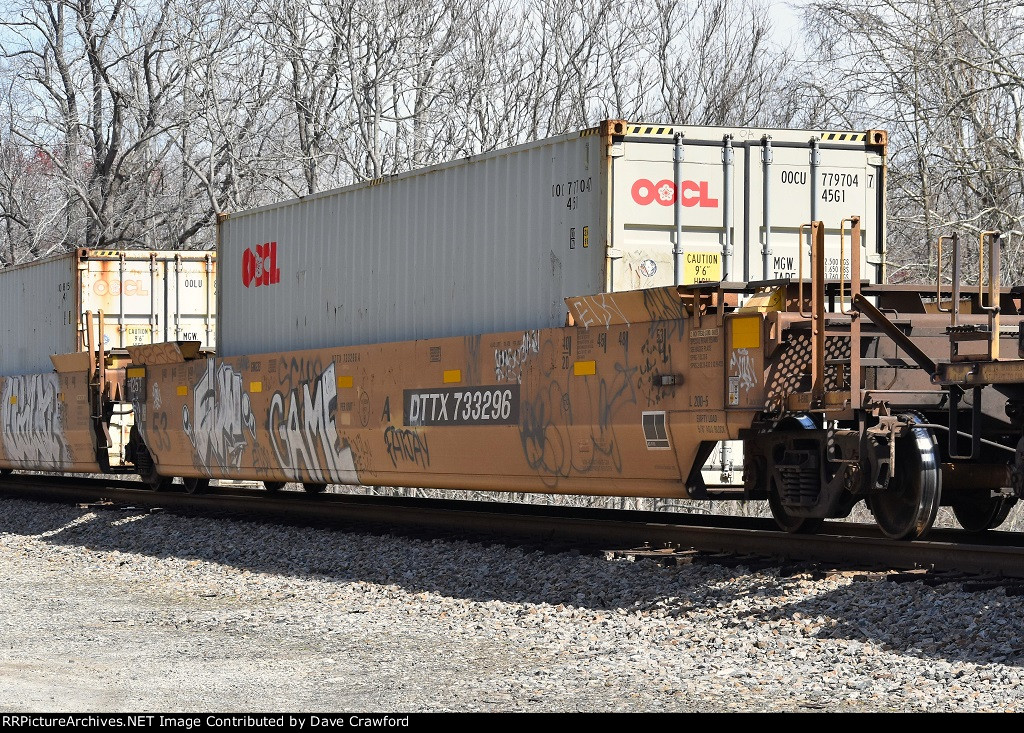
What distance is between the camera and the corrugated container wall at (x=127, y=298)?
60.8ft

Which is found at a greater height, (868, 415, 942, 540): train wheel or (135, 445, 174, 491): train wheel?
(868, 415, 942, 540): train wheel

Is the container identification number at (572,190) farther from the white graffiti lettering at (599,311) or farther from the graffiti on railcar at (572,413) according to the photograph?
the graffiti on railcar at (572,413)

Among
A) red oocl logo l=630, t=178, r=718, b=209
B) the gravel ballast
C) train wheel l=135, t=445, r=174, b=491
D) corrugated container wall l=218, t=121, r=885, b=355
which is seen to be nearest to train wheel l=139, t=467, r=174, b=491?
train wheel l=135, t=445, r=174, b=491

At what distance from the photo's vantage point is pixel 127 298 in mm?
18875

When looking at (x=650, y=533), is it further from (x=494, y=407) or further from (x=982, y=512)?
(x=982, y=512)

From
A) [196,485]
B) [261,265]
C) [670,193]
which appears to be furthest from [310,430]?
[670,193]

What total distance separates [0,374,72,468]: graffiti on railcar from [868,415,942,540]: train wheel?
1298 centimetres

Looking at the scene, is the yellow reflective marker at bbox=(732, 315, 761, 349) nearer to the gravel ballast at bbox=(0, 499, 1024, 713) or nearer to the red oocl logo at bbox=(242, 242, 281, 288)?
the gravel ballast at bbox=(0, 499, 1024, 713)

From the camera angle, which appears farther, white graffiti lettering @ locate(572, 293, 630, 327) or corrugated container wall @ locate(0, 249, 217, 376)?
corrugated container wall @ locate(0, 249, 217, 376)

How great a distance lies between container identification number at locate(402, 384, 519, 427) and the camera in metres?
11.3

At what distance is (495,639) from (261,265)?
8818 millimetres

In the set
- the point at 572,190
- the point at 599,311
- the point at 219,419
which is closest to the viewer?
the point at 599,311

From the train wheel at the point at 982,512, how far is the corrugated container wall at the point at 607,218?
2.14 metres
